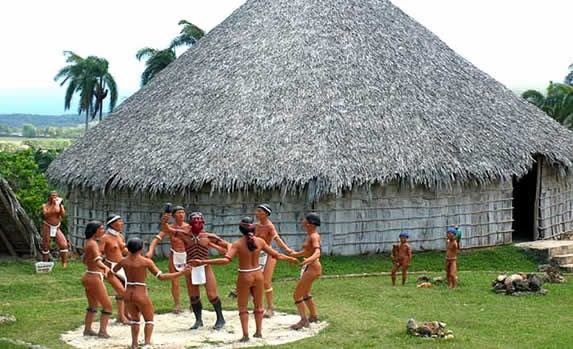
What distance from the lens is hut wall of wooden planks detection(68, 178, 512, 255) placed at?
19516mm

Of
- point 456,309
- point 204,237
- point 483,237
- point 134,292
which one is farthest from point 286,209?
point 134,292

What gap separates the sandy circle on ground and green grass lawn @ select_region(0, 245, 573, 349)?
0.29 m

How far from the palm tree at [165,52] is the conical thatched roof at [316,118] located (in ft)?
48.9

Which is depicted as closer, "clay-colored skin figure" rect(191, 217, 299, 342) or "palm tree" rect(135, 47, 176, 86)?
"clay-colored skin figure" rect(191, 217, 299, 342)

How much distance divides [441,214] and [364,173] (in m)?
2.52

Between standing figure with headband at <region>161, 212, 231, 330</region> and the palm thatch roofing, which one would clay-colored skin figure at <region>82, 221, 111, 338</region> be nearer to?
standing figure with headband at <region>161, 212, 231, 330</region>

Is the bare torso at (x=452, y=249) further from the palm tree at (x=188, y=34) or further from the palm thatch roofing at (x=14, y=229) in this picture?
the palm tree at (x=188, y=34)

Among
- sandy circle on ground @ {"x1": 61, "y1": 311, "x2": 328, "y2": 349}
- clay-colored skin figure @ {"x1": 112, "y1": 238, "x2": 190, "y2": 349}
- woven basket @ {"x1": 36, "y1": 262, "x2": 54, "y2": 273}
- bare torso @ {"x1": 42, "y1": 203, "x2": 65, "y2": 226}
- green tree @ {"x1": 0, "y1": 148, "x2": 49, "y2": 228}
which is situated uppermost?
green tree @ {"x1": 0, "y1": 148, "x2": 49, "y2": 228}

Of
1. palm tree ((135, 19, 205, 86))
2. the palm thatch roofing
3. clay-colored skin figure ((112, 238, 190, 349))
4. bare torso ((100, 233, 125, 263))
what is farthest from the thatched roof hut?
palm tree ((135, 19, 205, 86))

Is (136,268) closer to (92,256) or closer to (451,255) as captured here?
(92,256)

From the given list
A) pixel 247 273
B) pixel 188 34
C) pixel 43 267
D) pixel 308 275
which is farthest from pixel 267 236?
pixel 188 34

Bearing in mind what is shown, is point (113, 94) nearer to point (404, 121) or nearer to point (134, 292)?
point (404, 121)

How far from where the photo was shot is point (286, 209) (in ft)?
64.0

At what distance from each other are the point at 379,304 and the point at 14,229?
884 centimetres
